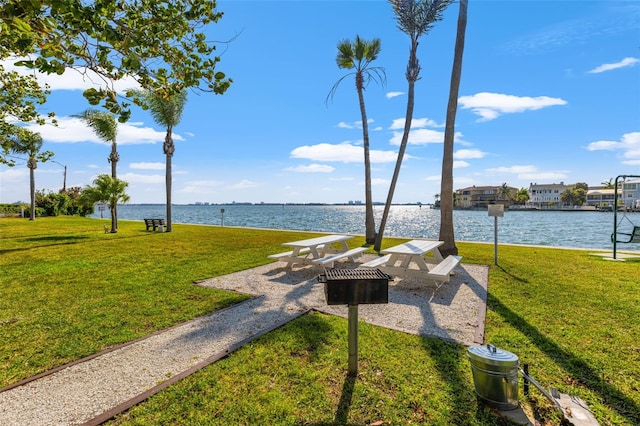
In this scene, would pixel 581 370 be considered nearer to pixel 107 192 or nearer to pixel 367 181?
pixel 367 181

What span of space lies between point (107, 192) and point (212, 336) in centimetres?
1963

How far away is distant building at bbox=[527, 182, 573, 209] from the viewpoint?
111m

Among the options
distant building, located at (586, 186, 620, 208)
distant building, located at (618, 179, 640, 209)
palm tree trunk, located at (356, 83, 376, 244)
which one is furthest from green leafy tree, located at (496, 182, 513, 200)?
palm tree trunk, located at (356, 83, 376, 244)

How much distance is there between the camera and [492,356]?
2725 mm

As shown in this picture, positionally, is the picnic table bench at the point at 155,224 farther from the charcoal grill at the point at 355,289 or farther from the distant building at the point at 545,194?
the distant building at the point at 545,194

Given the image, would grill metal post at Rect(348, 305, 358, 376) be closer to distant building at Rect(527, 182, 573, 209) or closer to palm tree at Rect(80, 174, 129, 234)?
palm tree at Rect(80, 174, 129, 234)

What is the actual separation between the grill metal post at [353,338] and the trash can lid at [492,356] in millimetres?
1119

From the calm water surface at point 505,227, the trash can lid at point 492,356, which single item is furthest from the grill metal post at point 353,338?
the calm water surface at point 505,227

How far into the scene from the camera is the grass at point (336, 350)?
2.74 metres

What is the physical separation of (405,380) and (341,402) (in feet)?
2.55

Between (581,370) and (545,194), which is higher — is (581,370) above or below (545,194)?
below

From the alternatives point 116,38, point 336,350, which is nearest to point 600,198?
point 336,350

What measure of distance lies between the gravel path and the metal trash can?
138 centimetres

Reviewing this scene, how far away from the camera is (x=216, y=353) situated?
3.77 meters
